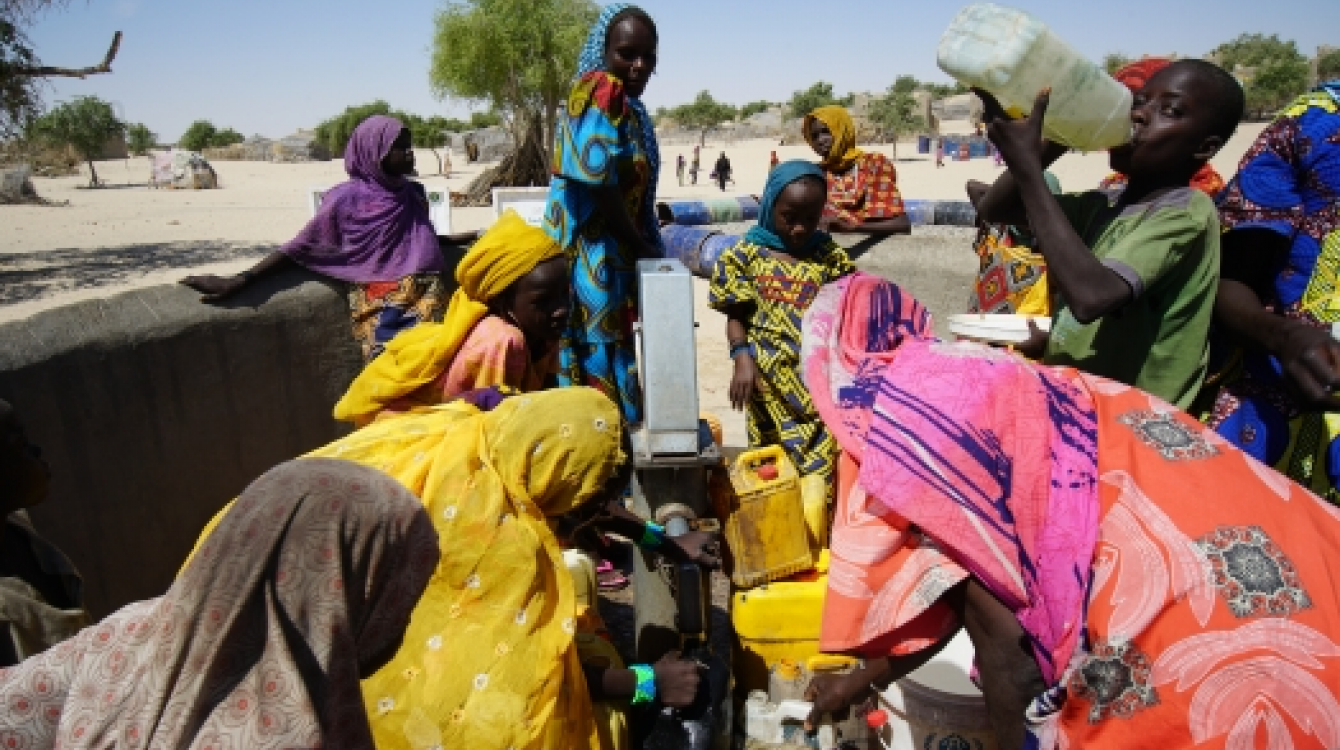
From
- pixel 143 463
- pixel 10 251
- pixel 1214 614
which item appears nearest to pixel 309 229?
pixel 143 463

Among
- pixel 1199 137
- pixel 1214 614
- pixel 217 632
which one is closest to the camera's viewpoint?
pixel 217 632

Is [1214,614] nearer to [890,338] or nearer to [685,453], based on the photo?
[890,338]

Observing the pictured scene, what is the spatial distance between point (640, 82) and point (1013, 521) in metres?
2.80

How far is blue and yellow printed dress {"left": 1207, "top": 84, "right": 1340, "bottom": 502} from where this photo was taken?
2082 mm

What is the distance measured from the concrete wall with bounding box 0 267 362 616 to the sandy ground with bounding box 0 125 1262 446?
293cm

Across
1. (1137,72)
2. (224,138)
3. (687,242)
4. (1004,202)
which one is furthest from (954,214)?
(224,138)

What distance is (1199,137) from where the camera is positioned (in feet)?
6.31

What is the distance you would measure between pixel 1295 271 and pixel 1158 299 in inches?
17.4

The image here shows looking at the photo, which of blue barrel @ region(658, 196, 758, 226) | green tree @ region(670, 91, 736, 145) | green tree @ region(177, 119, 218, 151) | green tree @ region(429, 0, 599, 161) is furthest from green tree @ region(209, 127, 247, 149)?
blue barrel @ region(658, 196, 758, 226)

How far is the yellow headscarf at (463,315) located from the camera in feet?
9.55

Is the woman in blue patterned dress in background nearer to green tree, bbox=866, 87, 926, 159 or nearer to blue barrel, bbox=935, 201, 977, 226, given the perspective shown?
blue barrel, bbox=935, 201, 977, 226

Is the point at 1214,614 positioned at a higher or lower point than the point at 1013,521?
lower

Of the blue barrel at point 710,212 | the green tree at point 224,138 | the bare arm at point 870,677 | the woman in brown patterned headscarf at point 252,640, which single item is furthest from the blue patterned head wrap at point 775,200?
the green tree at point 224,138

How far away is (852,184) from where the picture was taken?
5.48 m
